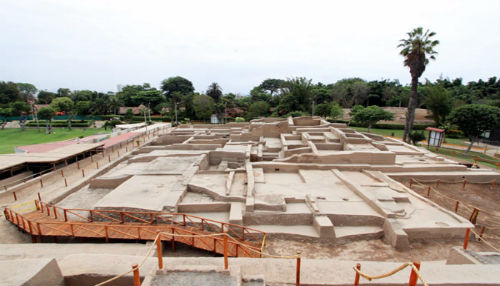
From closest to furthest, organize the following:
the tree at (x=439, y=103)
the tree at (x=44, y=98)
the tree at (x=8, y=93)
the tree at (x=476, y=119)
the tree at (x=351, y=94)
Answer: the tree at (x=476, y=119) < the tree at (x=439, y=103) < the tree at (x=351, y=94) < the tree at (x=8, y=93) < the tree at (x=44, y=98)

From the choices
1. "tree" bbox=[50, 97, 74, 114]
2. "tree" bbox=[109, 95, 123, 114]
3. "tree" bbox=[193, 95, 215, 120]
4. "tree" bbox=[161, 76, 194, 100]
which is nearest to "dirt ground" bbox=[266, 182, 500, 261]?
"tree" bbox=[193, 95, 215, 120]

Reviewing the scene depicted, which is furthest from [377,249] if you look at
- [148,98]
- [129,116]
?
[148,98]

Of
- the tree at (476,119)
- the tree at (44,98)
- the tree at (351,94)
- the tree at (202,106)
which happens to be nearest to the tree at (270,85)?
the tree at (351,94)

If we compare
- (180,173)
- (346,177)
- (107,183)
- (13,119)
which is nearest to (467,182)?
(346,177)

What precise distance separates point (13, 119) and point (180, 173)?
5887 cm

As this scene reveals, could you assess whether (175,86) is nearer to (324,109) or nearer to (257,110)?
(257,110)

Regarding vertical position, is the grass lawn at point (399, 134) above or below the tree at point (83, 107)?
below

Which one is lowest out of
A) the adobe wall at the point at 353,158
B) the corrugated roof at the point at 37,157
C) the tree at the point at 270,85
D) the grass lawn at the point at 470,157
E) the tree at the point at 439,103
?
the grass lawn at the point at 470,157

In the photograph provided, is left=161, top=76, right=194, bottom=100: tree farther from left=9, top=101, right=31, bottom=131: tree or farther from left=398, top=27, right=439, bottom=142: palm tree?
left=398, top=27, right=439, bottom=142: palm tree

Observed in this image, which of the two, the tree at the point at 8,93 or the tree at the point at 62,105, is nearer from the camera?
the tree at the point at 62,105

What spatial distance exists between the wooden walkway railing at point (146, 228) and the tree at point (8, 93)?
60.1m

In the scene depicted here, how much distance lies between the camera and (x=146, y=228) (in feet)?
24.2

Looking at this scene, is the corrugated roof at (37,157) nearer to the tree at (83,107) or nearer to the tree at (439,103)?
the tree at (83,107)

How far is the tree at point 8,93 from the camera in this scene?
50.9 m
